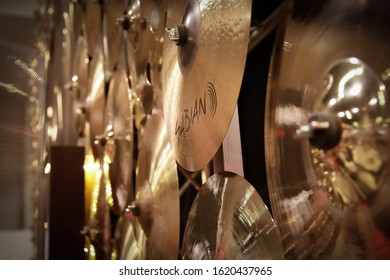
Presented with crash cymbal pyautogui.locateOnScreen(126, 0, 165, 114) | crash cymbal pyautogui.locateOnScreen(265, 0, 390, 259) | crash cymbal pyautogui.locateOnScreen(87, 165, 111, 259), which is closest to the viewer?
crash cymbal pyautogui.locateOnScreen(265, 0, 390, 259)

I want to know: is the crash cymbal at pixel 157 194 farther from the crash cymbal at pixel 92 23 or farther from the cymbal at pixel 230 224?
the crash cymbal at pixel 92 23

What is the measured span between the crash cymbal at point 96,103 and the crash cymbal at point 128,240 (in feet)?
1.01

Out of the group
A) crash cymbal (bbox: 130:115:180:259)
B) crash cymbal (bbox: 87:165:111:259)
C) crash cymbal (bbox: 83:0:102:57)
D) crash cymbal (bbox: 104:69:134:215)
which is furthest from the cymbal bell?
crash cymbal (bbox: 83:0:102:57)

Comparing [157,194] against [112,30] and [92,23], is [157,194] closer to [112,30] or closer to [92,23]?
[112,30]

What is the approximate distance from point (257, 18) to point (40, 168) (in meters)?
1.33

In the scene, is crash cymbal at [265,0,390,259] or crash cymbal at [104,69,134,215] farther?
crash cymbal at [104,69,134,215]

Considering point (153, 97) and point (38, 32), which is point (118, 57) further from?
point (38, 32)

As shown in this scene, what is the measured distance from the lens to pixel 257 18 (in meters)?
0.72

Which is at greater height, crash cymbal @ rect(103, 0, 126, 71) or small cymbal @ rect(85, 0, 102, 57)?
small cymbal @ rect(85, 0, 102, 57)

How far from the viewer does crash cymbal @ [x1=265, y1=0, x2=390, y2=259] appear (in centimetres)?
41

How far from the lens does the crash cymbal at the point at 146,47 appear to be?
1075 mm

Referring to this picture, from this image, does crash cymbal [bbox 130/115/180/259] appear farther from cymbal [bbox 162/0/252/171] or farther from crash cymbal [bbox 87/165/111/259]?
crash cymbal [bbox 87/165/111/259]

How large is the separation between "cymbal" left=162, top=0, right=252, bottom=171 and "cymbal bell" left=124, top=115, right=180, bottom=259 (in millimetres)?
86
